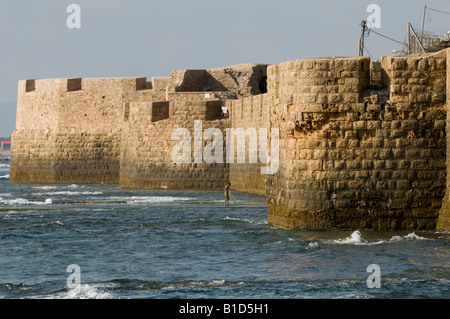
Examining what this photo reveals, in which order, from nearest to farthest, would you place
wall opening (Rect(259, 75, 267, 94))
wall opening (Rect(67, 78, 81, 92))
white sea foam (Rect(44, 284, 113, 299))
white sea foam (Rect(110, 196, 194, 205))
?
white sea foam (Rect(44, 284, 113, 299))
white sea foam (Rect(110, 196, 194, 205))
wall opening (Rect(259, 75, 267, 94))
wall opening (Rect(67, 78, 81, 92))

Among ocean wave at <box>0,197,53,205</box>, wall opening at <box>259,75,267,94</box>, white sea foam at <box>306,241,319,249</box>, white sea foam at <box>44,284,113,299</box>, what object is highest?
wall opening at <box>259,75,267,94</box>

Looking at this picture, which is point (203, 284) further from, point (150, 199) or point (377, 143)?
point (150, 199)

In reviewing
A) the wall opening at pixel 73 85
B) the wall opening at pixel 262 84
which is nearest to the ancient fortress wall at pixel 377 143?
the wall opening at pixel 262 84

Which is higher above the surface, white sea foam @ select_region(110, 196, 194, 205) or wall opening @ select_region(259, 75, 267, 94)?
wall opening @ select_region(259, 75, 267, 94)

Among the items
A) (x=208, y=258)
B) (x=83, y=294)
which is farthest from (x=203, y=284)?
(x=208, y=258)

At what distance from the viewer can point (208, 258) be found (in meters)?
14.9

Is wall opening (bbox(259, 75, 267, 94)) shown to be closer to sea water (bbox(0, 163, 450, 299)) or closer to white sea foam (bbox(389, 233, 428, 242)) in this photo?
sea water (bbox(0, 163, 450, 299))

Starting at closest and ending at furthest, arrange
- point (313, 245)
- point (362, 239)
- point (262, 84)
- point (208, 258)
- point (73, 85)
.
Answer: point (208, 258) < point (313, 245) < point (362, 239) < point (262, 84) < point (73, 85)

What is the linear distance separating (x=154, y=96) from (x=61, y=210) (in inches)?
585

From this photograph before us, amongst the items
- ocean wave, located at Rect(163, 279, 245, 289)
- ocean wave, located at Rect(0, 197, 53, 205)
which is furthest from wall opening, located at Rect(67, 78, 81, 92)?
ocean wave, located at Rect(163, 279, 245, 289)

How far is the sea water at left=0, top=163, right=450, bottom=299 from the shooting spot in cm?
1197

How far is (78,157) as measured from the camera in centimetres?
4022
